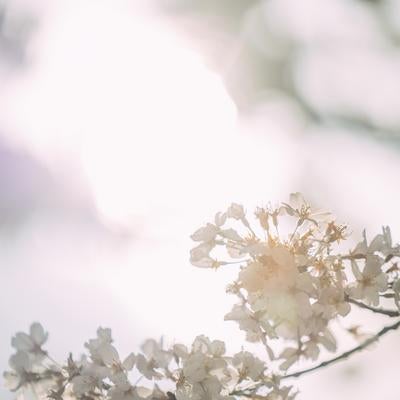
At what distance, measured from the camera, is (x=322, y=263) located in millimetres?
3172

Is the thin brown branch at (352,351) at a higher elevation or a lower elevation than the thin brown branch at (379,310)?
lower

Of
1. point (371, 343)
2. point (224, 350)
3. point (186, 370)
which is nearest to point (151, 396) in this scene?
point (186, 370)

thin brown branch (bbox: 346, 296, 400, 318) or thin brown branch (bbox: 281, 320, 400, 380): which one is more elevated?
thin brown branch (bbox: 346, 296, 400, 318)

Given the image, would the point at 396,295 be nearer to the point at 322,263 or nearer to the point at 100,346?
the point at 322,263

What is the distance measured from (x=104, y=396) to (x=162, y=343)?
16.9 inches


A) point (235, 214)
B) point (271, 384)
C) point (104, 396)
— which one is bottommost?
point (271, 384)

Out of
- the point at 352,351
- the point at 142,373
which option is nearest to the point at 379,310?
the point at 352,351

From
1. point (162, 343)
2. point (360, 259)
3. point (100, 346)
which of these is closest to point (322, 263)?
point (360, 259)

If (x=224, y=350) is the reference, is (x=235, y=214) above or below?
above

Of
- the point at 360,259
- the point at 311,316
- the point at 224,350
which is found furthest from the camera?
the point at 224,350

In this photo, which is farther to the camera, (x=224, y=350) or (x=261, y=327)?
(x=224, y=350)

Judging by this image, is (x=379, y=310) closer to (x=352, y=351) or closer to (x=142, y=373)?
(x=352, y=351)

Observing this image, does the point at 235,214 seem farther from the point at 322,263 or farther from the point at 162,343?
the point at 162,343

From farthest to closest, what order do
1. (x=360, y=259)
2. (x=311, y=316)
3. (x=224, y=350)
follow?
(x=224, y=350) → (x=360, y=259) → (x=311, y=316)
